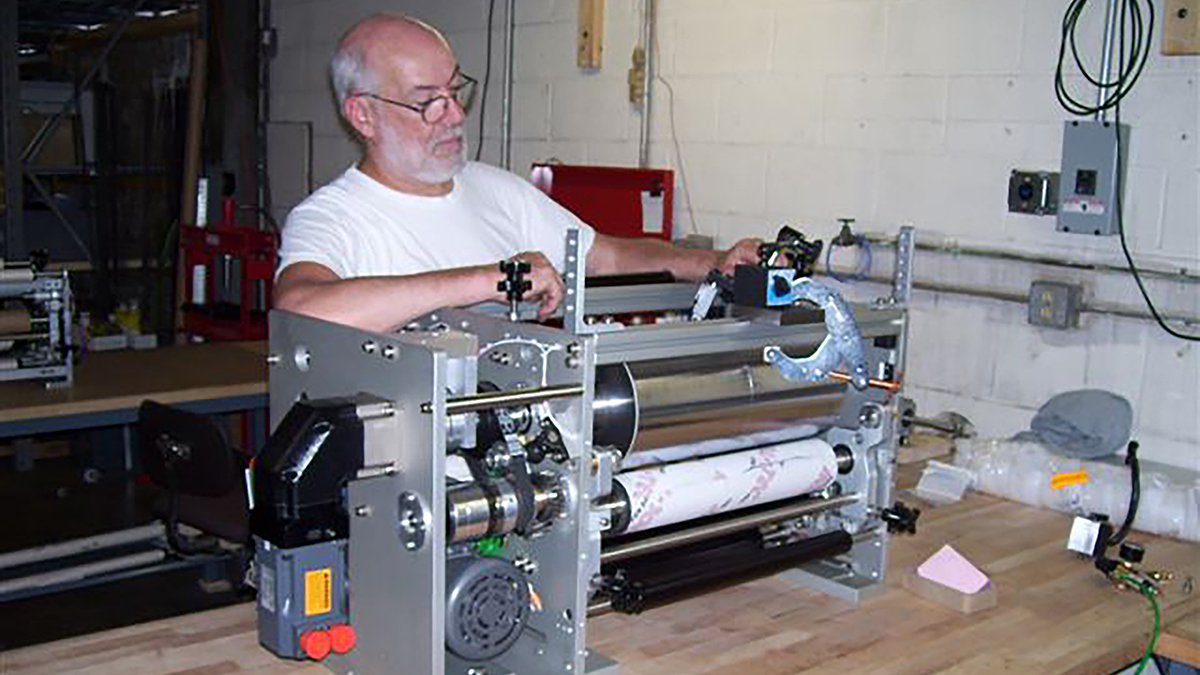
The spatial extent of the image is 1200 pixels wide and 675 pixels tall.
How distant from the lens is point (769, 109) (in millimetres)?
3814

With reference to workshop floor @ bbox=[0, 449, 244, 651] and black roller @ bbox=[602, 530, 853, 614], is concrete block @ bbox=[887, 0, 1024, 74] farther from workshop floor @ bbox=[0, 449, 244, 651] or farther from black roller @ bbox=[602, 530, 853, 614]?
workshop floor @ bbox=[0, 449, 244, 651]

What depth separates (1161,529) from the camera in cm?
255

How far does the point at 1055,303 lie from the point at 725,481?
5.15ft

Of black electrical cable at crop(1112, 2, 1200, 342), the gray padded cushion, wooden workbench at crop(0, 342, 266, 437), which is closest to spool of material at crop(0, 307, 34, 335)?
wooden workbench at crop(0, 342, 266, 437)

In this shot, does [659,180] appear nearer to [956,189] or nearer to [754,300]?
[956,189]

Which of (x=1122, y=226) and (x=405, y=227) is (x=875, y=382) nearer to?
(x=405, y=227)

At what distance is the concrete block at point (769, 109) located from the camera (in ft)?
12.1

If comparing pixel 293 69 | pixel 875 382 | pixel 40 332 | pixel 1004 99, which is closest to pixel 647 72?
pixel 1004 99

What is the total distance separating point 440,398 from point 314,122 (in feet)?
15.7

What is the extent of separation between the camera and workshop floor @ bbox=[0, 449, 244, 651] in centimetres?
378

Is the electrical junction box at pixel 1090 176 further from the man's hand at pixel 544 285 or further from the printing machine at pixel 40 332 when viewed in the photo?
the printing machine at pixel 40 332

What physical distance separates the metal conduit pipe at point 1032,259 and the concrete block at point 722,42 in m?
0.75

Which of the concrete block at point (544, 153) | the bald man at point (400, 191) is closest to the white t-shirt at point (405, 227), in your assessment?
the bald man at point (400, 191)

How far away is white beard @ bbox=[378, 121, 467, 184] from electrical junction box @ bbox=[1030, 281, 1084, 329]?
61.9 inches
